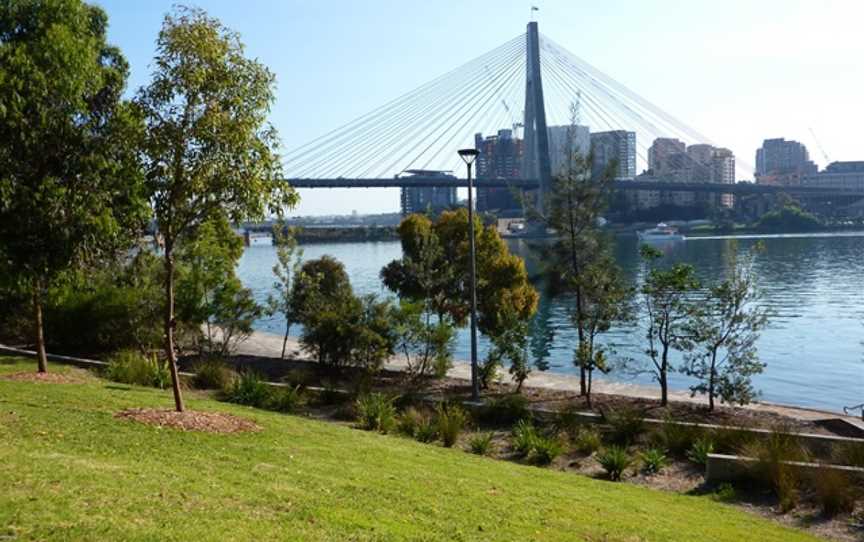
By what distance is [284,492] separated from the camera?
6672mm

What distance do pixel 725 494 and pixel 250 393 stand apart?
26.4 feet

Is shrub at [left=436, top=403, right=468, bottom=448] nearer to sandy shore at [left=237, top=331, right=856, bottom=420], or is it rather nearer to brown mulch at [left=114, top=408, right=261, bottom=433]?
brown mulch at [left=114, top=408, right=261, bottom=433]

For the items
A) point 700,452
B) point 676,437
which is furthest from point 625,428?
point 700,452

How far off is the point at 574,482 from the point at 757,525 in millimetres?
2046

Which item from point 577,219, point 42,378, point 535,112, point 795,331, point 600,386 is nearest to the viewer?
point 42,378

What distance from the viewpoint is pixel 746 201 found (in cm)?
11325

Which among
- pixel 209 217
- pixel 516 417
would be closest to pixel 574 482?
pixel 516 417

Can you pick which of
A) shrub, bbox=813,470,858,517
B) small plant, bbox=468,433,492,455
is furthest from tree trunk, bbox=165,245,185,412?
shrub, bbox=813,470,858,517

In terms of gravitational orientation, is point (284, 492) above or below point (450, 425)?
above

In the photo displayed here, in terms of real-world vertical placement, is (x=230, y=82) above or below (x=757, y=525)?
above

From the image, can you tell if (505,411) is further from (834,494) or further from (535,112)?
(535,112)

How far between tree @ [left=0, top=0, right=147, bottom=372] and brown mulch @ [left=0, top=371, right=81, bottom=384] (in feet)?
7.20

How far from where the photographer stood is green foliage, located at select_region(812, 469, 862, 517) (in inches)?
356

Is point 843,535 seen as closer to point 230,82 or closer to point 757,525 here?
point 757,525
